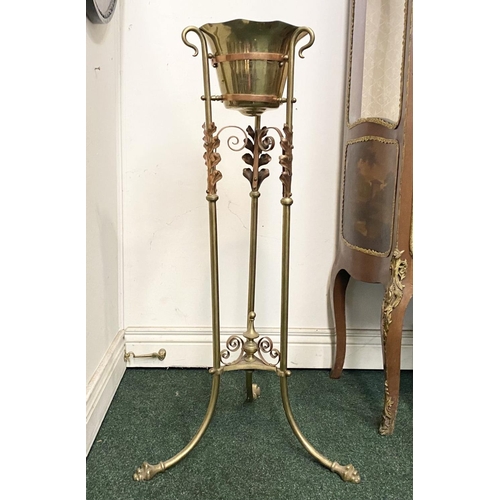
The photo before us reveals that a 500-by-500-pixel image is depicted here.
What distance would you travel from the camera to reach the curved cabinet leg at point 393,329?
4.21 ft

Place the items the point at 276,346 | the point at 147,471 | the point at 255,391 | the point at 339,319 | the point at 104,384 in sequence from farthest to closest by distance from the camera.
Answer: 1. the point at 276,346
2. the point at 339,319
3. the point at 255,391
4. the point at 104,384
5. the point at 147,471

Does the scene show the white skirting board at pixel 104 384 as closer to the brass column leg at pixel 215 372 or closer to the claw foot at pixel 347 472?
the brass column leg at pixel 215 372

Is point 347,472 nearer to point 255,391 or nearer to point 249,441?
point 249,441

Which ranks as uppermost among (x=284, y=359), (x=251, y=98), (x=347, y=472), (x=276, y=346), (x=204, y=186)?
(x=251, y=98)

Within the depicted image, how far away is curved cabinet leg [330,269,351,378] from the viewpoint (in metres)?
1.66

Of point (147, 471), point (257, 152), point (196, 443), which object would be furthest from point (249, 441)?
point (257, 152)

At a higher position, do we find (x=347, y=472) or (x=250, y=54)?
(x=250, y=54)

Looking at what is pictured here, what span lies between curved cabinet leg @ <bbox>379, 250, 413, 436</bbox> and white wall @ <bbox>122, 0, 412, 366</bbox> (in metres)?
0.46

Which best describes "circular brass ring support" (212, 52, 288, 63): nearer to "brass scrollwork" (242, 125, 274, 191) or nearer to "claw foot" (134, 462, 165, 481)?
"brass scrollwork" (242, 125, 274, 191)

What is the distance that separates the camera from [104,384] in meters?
1.42

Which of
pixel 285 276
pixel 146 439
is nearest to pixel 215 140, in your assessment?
pixel 285 276

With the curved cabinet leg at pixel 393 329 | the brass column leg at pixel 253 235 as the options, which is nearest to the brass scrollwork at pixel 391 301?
the curved cabinet leg at pixel 393 329

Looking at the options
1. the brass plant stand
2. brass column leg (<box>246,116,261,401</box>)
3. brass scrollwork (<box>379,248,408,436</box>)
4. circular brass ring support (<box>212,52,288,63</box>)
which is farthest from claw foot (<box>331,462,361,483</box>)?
circular brass ring support (<box>212,52,288,63</box>)

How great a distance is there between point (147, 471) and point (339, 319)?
0.80 meters
